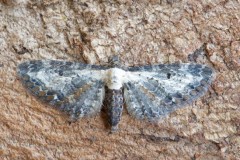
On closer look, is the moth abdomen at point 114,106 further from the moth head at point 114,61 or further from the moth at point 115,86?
the moth head at point 114,61

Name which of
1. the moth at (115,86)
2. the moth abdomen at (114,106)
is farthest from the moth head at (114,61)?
the moth abdomen at (114,106)

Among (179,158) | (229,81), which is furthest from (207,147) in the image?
(229,81)

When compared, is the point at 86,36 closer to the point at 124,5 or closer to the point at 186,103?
the point at 124,5

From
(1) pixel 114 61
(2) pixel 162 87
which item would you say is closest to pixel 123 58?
(1) pixel 114 61

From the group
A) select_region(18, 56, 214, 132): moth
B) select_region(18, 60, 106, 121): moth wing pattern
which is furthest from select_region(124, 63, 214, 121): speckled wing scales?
select_region(18, 60, 106, 121): moth wing pattern

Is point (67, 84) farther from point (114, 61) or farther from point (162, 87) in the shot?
A: point (162, 87)

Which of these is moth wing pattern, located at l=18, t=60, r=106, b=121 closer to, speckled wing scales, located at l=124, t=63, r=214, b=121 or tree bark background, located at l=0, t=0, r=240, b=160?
tree bark background, located at l=0, t=0, r=240, b=160

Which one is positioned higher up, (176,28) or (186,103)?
(176,28)

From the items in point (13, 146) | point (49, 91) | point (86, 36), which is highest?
point (86, 36)
